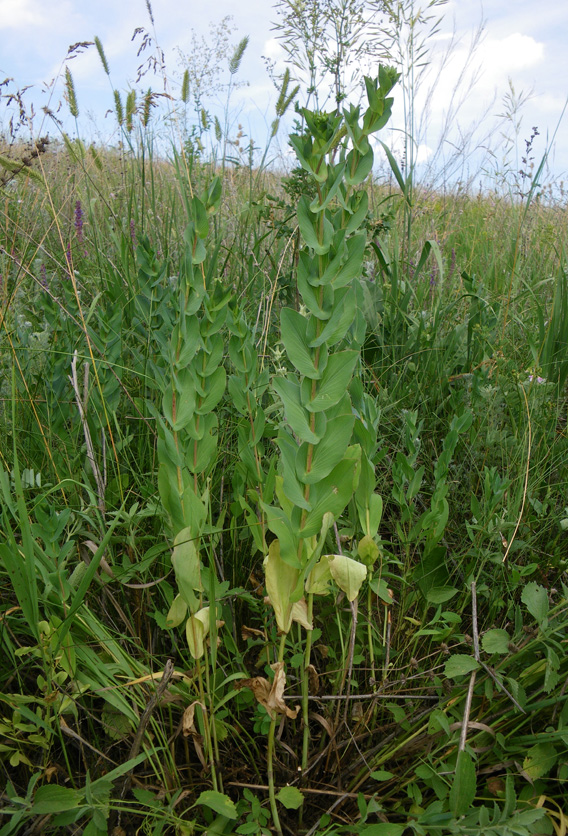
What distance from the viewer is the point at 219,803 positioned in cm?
86

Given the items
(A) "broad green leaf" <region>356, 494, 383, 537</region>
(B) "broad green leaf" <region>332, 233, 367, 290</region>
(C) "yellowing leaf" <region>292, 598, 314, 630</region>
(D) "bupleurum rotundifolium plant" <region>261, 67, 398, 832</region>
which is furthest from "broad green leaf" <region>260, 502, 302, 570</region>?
(B) "broad green leaf" <region>332, 233, 367, 290</region>

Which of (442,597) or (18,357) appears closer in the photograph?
(442,597)

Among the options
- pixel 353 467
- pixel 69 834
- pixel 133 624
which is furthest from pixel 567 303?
pixel 69 834

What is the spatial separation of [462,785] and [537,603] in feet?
1.02

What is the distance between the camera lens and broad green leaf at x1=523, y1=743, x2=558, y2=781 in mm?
958

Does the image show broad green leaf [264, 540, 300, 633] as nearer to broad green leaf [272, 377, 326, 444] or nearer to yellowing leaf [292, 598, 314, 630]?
yellowing leaf [292, 598, 314, 630]

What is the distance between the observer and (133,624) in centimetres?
115

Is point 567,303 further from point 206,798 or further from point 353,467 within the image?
point 206,798

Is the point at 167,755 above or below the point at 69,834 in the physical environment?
above

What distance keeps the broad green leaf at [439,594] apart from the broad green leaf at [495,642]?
100 millimetres

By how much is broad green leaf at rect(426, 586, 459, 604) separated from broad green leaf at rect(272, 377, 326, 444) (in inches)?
19.3

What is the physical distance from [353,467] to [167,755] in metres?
0.55

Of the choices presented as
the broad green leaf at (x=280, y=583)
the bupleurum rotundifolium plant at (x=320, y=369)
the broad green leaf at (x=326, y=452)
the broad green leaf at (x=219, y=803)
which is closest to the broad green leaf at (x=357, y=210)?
the bupleurum rotundifolium plant at (x=320, y=369)

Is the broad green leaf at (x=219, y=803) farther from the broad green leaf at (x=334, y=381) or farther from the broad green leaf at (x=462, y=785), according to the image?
the broad green leaf at (x=334, y=381)
